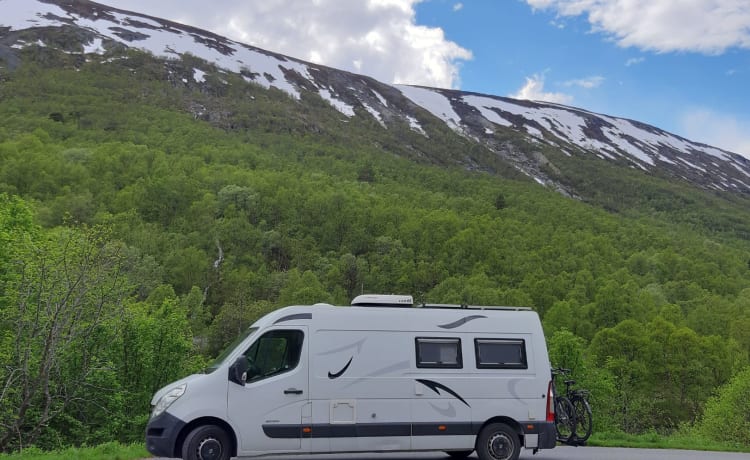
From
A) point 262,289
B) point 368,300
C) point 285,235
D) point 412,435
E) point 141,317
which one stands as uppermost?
point 285,235

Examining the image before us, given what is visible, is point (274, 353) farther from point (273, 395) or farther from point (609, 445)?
point (609, 445)

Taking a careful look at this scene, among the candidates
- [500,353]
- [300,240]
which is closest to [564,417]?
[500,353]

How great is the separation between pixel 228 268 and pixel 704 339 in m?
52.5

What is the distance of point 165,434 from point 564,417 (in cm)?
792

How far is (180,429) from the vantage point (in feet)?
34.0

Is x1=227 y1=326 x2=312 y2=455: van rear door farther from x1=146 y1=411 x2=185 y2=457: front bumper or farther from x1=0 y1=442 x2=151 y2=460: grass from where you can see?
x1=0 y1=442 x2=151 y2=460: grass

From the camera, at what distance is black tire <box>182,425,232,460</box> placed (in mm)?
10367

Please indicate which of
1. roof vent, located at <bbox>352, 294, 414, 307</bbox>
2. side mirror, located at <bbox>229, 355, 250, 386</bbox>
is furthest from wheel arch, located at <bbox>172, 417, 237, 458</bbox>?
roof vent, located at <bbox>352, 294, 414, 307</bbox>

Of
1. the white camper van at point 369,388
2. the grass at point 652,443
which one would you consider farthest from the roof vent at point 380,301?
the grass at point 652,443

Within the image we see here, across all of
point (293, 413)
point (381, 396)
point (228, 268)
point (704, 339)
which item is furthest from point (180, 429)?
point (228, 268)

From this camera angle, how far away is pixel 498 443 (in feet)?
38.9

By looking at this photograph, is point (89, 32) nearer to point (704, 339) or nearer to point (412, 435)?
point (704, 339)

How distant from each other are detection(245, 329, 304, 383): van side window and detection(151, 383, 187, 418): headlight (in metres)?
1.13

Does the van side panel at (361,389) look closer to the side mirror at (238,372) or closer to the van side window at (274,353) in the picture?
the van side window at (274,353)
